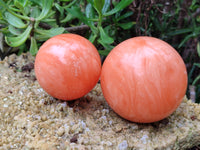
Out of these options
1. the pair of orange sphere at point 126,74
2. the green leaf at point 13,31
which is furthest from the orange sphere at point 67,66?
the green leaf at point 13,31

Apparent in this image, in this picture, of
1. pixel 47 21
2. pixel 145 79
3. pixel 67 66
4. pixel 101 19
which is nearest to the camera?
pixel 145 79

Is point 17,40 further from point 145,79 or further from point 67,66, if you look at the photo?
point 145,79

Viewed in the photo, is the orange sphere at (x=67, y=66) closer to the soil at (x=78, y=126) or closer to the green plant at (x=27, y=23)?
the soil at (x=78, y=126)

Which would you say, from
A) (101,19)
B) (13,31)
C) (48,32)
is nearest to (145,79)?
(101,19)

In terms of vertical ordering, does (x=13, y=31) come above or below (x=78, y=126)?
above

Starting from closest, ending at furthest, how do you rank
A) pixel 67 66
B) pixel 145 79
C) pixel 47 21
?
pixel 145 79 < pixel 67 66 < pixel 47 21
